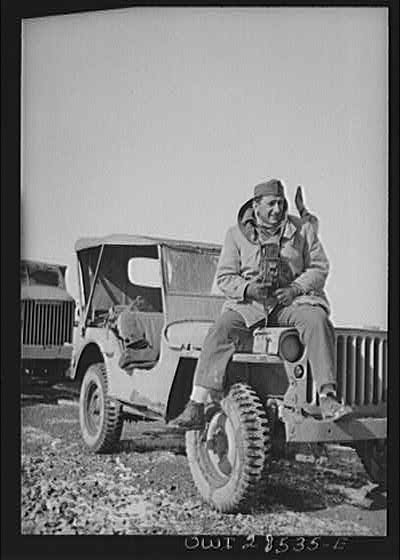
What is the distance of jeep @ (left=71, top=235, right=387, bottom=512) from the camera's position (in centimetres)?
172

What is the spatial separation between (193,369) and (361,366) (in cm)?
31

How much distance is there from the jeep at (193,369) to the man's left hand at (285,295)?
53 millimetres

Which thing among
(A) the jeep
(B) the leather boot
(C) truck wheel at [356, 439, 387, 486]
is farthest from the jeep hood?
(C) truck wheel at [356, 439, 387, 486]

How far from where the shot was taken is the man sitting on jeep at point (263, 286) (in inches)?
68.9

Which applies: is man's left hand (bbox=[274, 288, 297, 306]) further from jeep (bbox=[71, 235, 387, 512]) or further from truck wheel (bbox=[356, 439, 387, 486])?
truck wheel (bbox=[356, 439, 387, 486])

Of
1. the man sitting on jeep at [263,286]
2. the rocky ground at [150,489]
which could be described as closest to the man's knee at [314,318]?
the man sitting on jeep at [263,286]

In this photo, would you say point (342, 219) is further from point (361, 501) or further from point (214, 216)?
point (361, 501)

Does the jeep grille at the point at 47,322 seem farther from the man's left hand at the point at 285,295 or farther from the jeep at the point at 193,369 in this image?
the man's left hand at the point at 285,295

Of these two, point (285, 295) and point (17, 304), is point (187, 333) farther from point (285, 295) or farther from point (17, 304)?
point (17, 304)

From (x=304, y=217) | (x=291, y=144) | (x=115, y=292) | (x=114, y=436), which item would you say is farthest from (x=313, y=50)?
(x=114, y=436)

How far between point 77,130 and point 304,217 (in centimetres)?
48

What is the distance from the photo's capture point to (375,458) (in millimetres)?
1747

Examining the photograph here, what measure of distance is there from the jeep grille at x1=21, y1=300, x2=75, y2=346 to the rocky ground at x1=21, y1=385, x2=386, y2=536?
95 millimetres

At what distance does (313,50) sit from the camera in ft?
5.87
